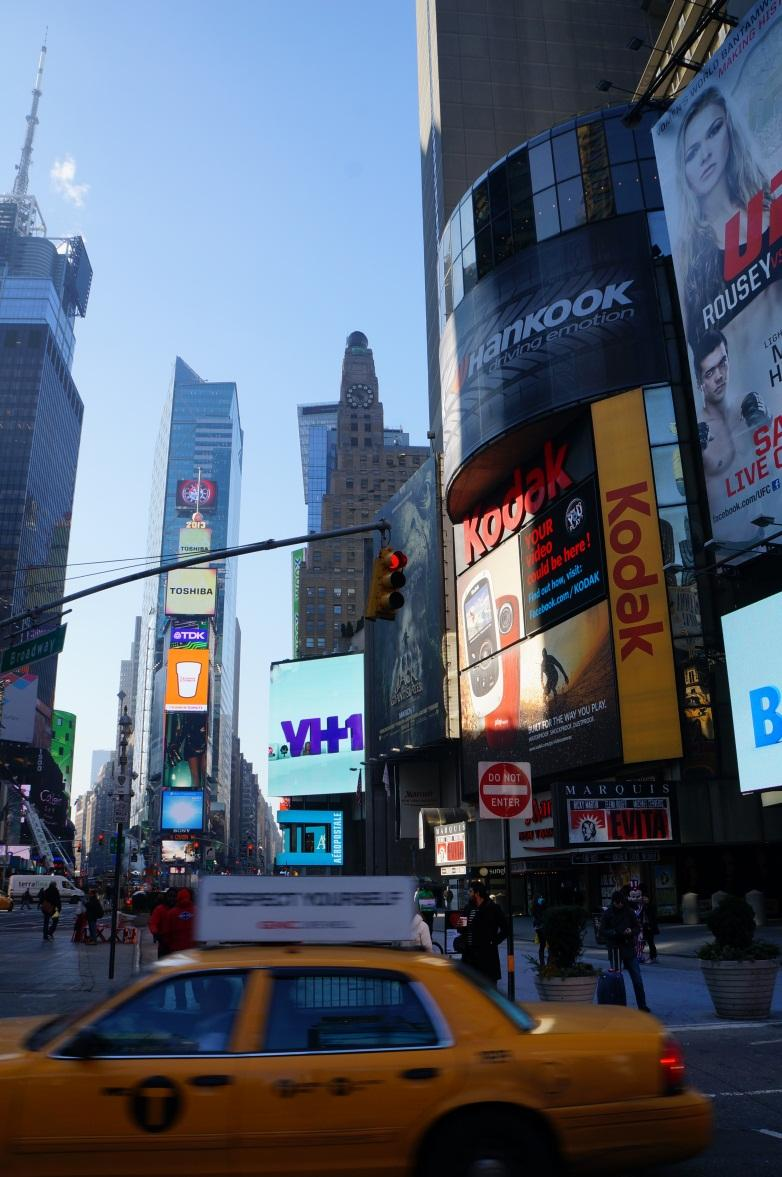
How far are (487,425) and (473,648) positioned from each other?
41.1 feet

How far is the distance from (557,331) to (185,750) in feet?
422

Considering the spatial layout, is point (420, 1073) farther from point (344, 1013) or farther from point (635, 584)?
point (635, 584)

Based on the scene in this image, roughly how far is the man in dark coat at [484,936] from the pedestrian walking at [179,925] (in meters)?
4.45

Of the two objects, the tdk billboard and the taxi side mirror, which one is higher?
the tdk billboard

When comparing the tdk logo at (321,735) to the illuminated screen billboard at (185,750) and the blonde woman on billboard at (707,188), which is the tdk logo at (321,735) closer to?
the blonde woman on billboard at (707,188)

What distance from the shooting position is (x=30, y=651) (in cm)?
1457

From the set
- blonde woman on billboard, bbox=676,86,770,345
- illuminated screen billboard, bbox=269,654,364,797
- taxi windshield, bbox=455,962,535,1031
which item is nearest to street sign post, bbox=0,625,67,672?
taxi windshield, bbox=455,962,535,1031

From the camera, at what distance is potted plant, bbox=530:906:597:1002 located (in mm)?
13281

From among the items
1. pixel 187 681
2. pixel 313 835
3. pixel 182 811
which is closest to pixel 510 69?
pixel 313 835

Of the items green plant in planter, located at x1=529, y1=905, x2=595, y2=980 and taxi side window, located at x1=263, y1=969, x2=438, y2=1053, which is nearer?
taxi side window, located at x1=263, y1=969, x2=438, y2=1053

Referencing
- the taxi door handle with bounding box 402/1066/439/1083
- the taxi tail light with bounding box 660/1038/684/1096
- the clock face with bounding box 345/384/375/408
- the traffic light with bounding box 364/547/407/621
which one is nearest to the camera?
the taxi door handle with bounding box 402/1066/439/1083

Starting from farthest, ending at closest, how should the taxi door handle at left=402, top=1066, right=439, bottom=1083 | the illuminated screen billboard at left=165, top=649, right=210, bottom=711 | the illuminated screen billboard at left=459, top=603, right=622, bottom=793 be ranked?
1. the illuminated screen billboard at left=165, top=649, right=210, bottom=711
2. the illuminated screen billboard at left=459, top=603, right=622, bottom=793
3. the taxi door handle at left=402, top=1066, right=439, bottom=1083

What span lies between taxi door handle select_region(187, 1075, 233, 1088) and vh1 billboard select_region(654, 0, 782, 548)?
27.5m

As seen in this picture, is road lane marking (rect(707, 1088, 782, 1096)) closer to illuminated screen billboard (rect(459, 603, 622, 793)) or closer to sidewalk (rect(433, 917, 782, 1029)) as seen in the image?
sidewalk (rect(433, 917, 782, 1029))
